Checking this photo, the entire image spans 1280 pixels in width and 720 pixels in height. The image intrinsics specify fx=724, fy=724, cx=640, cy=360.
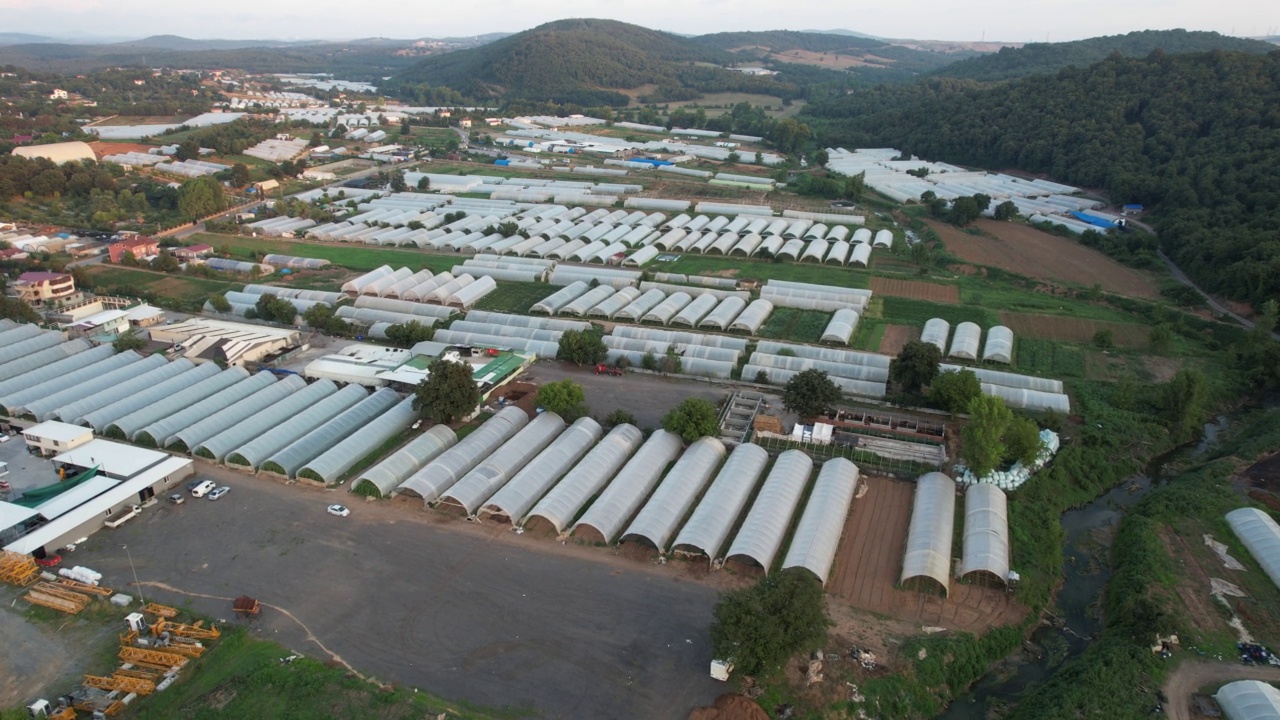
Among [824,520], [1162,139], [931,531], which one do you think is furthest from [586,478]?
[1162,139]

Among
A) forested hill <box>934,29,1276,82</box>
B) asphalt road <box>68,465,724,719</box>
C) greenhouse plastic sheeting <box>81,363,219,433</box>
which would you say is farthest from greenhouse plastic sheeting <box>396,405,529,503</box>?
forested hill <box>934,29,1276,82</box>

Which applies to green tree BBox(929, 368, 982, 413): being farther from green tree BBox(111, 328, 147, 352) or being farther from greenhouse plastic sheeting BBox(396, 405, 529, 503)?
→ green tree BBox(111, 328, 147, 352)

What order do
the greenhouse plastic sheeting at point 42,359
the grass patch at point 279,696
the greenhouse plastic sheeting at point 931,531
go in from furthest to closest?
the greenhouse plastic sheeting at point 42,359 → the greenhouse plastic sheeting at point 931,531 → the grass patch at point 279,696

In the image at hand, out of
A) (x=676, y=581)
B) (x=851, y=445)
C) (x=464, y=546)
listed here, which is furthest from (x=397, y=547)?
(x=851, y=445)

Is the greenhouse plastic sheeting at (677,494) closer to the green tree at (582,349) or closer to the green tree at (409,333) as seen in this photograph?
the green tree at (582,349)

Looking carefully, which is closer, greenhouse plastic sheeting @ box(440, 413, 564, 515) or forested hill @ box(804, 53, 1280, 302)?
greenhouse plastic sheeting @ box(440, 413, 564, 515)

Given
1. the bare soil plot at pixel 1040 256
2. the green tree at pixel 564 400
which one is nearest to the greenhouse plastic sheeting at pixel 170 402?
the green tree at pixel 564 400

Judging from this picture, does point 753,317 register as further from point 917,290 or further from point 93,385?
point 93,385
